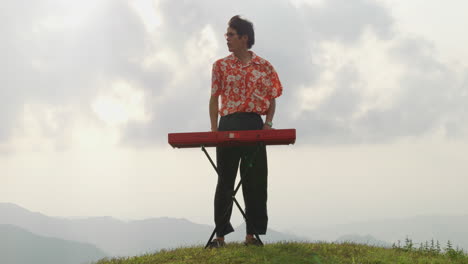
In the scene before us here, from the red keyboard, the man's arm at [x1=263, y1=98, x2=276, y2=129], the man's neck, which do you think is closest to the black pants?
the man's arm at [x1=263, y1=98, x2=276, y2=129]

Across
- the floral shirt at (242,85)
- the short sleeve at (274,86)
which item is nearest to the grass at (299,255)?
the floral shirt at (242,85)

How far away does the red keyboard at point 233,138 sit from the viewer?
6176mm

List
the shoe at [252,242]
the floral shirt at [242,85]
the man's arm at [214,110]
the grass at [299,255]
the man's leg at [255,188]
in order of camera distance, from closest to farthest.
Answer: the grass at [299,255]
the floral shirt at [242,85]
the man's arm at [214,110]
the man's leg at [255,188]
the shoe at [252,242]

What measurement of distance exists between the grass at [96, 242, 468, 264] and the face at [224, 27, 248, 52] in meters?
2.88

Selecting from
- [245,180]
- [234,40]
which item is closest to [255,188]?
[245,180]

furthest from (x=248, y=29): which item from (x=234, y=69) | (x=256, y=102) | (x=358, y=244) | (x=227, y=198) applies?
(x=358, y=244)

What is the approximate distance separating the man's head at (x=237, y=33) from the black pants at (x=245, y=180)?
1028 millimetres

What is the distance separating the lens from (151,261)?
709 cm

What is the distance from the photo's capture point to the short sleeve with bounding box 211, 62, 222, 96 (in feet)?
23.1

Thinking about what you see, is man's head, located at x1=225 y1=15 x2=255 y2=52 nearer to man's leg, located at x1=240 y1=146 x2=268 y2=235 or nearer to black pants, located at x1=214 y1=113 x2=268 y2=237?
black pants, located at x1=214 y1=113 x2=268 y2=237

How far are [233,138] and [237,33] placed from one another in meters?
1.70

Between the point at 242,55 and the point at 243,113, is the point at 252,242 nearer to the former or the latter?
the point at 243,113

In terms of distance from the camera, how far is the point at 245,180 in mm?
7293

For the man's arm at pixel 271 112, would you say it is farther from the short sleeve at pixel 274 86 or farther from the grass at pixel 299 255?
the grass at pixel 299 255
